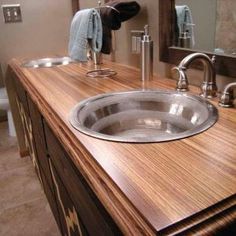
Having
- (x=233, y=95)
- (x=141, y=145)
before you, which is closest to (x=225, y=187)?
A: (x=141, y=145)

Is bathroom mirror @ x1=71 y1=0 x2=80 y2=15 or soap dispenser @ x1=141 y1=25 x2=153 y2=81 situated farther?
bathroom mirror @ x1=71 y1=0 x2=80 y2=15

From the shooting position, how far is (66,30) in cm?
237

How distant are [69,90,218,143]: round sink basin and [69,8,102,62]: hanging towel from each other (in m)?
0.39

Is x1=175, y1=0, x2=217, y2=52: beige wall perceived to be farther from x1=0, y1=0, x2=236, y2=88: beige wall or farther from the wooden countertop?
x1=0, y1=0, x2=236, y2=88: beige wall

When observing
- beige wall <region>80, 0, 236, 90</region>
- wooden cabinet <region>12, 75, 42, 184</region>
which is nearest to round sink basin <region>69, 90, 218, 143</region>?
beige wall <region>80, 0, 236, 90</region>

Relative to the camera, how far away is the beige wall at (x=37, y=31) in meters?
2.16

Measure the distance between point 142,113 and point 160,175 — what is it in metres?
0.52

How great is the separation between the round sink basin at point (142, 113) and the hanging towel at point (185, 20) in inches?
10.3

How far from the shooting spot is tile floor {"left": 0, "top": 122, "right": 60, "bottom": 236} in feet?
4.73

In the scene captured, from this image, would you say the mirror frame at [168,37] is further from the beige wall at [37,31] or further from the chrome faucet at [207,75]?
the beige wall at [37,31]

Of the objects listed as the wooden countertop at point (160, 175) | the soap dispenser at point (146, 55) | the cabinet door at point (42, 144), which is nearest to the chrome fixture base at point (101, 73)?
the soap dispenser at point (146, 55)

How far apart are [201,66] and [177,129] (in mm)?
258

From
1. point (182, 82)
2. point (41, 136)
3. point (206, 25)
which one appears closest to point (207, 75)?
point (182, 82)

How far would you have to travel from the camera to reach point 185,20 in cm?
102
